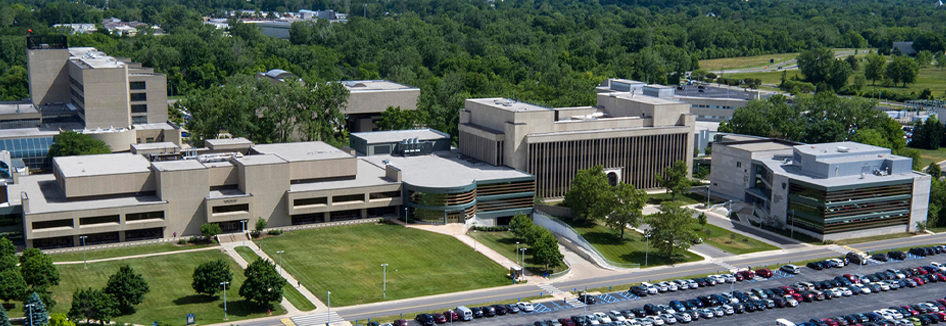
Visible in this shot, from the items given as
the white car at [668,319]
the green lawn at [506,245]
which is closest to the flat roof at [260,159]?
the green lawn at [506,245]

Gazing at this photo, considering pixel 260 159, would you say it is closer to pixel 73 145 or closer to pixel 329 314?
pixel 73 145

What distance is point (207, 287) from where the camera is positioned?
10775cm

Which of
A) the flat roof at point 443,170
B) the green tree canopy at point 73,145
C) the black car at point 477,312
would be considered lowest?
the black car at point 477,312

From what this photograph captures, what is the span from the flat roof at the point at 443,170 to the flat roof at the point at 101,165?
39083 mm

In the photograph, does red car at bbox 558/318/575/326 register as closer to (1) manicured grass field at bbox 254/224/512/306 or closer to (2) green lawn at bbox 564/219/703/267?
(1) manicured grass field at bbox 254/224/512/306

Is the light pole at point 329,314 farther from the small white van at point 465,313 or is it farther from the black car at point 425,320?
the small white van at point 465,313

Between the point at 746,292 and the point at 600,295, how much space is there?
59.9ft

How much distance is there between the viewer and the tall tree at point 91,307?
96750mm

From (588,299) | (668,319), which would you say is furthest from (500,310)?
(668,319)

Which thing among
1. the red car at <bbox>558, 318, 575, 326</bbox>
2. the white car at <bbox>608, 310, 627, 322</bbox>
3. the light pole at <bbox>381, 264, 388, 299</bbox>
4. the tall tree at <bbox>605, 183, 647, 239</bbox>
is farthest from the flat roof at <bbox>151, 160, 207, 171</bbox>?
the white car at <bbox>608, 310, 627, 322</bbox>

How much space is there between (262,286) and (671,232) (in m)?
56.4

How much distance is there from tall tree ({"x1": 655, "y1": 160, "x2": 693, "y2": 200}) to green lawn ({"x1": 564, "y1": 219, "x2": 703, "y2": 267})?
19.4 meters

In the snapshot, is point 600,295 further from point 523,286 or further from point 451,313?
point 451,313

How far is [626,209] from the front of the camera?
453 feet
